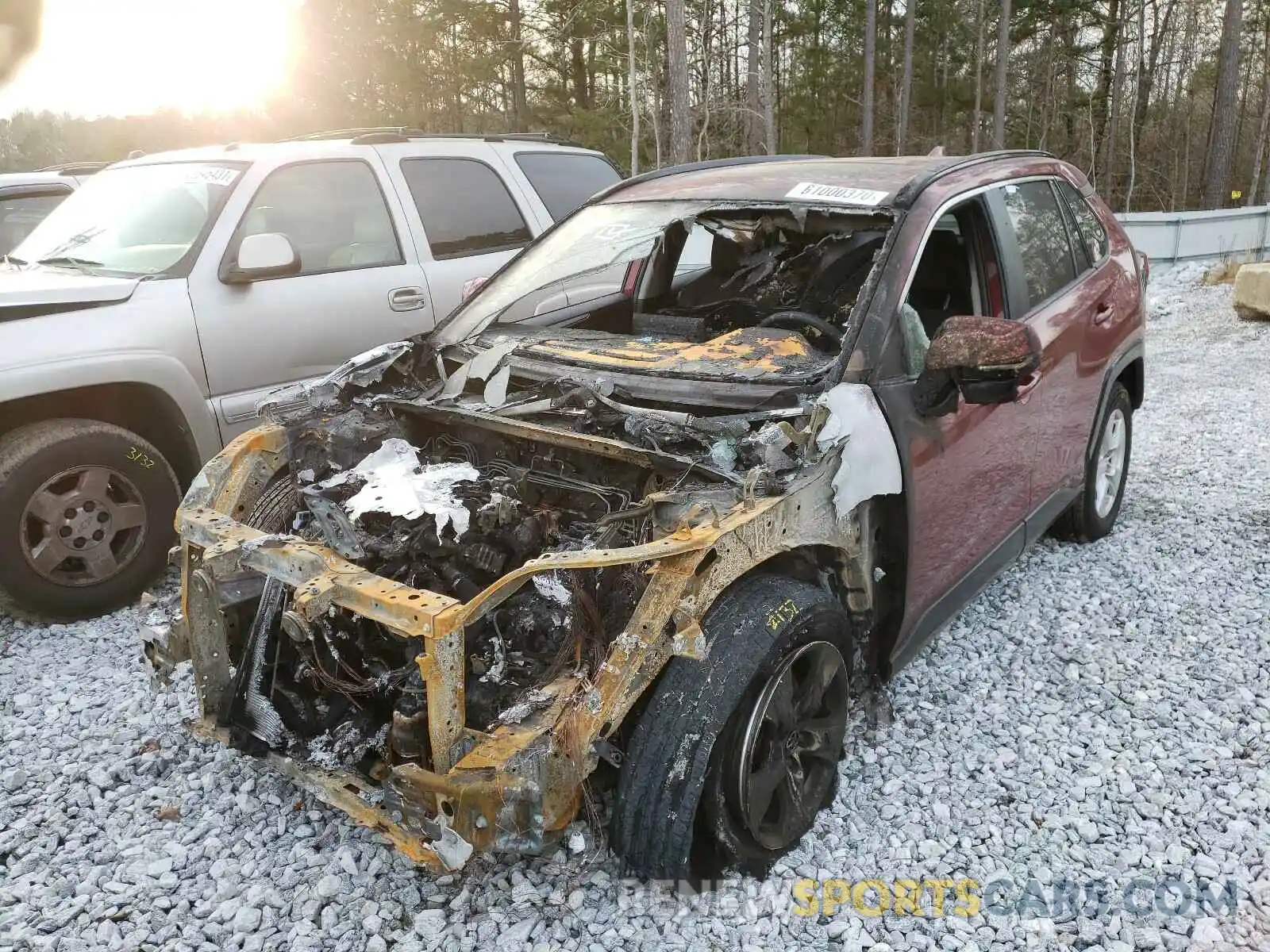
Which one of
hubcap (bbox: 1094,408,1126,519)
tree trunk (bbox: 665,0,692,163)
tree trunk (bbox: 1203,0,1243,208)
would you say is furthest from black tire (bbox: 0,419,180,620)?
tree trunk (bbox: 1203,0,1243,208)

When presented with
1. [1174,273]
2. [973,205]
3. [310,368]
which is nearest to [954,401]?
[973,205]

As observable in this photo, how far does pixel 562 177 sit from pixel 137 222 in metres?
2.73

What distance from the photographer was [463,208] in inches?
227

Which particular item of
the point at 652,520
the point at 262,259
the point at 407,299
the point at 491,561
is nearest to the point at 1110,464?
the point at 652,520

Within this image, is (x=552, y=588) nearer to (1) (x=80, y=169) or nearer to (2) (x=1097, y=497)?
(2) (x=1097, y=497)

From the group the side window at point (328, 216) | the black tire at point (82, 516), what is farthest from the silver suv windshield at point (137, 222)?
the black tire at point (82, 516)

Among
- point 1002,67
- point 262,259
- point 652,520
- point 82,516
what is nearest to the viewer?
point 652,520

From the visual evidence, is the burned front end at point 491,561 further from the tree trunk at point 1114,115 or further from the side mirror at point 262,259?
the tree trunk at point 1114,115

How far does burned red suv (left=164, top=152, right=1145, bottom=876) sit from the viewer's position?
7.38 ft

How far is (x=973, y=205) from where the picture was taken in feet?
11.6

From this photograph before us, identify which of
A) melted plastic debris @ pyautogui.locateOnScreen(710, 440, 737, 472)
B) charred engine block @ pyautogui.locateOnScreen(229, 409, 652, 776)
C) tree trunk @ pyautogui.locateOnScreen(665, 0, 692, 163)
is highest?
tree trunk @ pyautogui.locateOnScreen(665, 0, 692, 163)

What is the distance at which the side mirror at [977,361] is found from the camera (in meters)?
2.71

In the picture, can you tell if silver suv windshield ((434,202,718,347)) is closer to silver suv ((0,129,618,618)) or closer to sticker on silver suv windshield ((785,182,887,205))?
sticker on silver suv windshield ((785,182,887,205))

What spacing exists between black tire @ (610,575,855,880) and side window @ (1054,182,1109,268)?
2.72m
